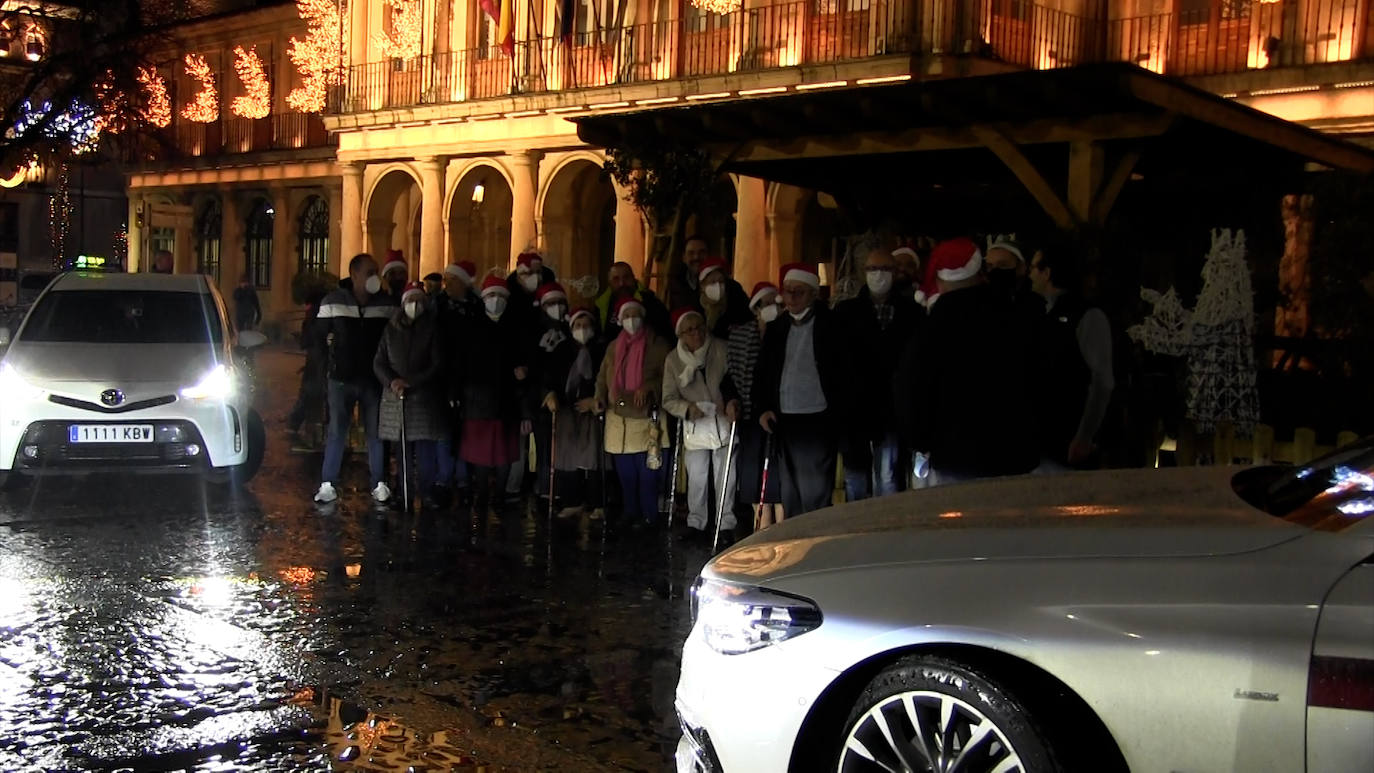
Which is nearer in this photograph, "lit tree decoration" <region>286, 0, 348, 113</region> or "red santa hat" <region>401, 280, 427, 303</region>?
"red santa hat" <region>401, 280, 427, 303</region>

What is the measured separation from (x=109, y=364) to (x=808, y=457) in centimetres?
561

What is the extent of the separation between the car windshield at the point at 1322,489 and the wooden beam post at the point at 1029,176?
754 cm

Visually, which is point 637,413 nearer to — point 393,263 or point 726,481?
point 726,481

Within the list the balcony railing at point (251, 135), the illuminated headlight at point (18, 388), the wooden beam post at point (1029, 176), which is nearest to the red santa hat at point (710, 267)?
the wooden beam post at point (1029, 176)

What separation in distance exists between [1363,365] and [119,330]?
9986 millimetres

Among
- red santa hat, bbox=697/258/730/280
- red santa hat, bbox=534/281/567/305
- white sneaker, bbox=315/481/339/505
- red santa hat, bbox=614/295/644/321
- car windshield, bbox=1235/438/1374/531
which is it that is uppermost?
red santa hat, bbox=697/258/730/280

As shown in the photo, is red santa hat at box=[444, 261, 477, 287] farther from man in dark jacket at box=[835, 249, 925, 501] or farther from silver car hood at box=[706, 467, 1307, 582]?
silver car hood at box=[706, 467, 1307, 582]

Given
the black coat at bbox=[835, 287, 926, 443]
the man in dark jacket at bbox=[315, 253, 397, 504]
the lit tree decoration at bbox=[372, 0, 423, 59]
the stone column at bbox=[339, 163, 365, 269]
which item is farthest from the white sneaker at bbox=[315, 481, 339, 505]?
the stone column at bbox=[339, 163, 365, 269]

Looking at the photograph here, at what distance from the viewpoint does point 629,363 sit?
10.7 metres

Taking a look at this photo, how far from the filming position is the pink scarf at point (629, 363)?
35.0 feet

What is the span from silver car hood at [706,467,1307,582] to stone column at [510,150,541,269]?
2305 cm

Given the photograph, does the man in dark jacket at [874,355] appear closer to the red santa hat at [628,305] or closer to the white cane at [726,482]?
the white cane at [726,482]

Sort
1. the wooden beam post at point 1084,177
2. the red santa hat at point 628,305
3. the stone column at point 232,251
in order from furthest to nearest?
1. the stone column at point 232,251
2. the wooden beam post at point 1084,177
3. the red santa hat at point 628,305

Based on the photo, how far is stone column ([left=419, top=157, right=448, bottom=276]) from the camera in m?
29.2
